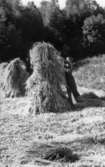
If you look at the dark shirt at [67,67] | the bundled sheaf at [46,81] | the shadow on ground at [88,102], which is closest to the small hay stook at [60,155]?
the bundled sheaf at [46,81]

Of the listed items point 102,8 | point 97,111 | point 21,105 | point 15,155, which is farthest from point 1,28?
point 15,155

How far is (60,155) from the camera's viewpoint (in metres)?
7.46

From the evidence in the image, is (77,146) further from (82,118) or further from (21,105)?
(21,105)

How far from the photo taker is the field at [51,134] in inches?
291

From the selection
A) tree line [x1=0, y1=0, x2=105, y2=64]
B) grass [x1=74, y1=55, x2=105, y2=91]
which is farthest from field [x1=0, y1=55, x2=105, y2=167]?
tree line [x1=0, y1=0, x2=105, y2=64]

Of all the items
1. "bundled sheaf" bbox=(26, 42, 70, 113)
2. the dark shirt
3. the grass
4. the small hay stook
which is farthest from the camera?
the grass

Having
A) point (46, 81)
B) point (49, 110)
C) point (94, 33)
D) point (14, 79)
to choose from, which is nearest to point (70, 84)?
point (46, 81)

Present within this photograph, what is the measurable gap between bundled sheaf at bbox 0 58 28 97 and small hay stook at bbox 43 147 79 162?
8630 mm

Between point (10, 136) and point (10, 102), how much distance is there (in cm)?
574

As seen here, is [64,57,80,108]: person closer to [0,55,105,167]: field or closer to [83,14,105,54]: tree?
[0,55,105,167]: field

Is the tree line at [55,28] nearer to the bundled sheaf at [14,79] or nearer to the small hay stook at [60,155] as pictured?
the bundled sheaf at [14,79]

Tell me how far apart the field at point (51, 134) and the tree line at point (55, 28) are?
47.1 ft

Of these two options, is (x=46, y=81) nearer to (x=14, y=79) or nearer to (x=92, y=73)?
(x=14, y=79)

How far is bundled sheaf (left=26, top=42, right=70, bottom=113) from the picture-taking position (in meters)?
12.1
